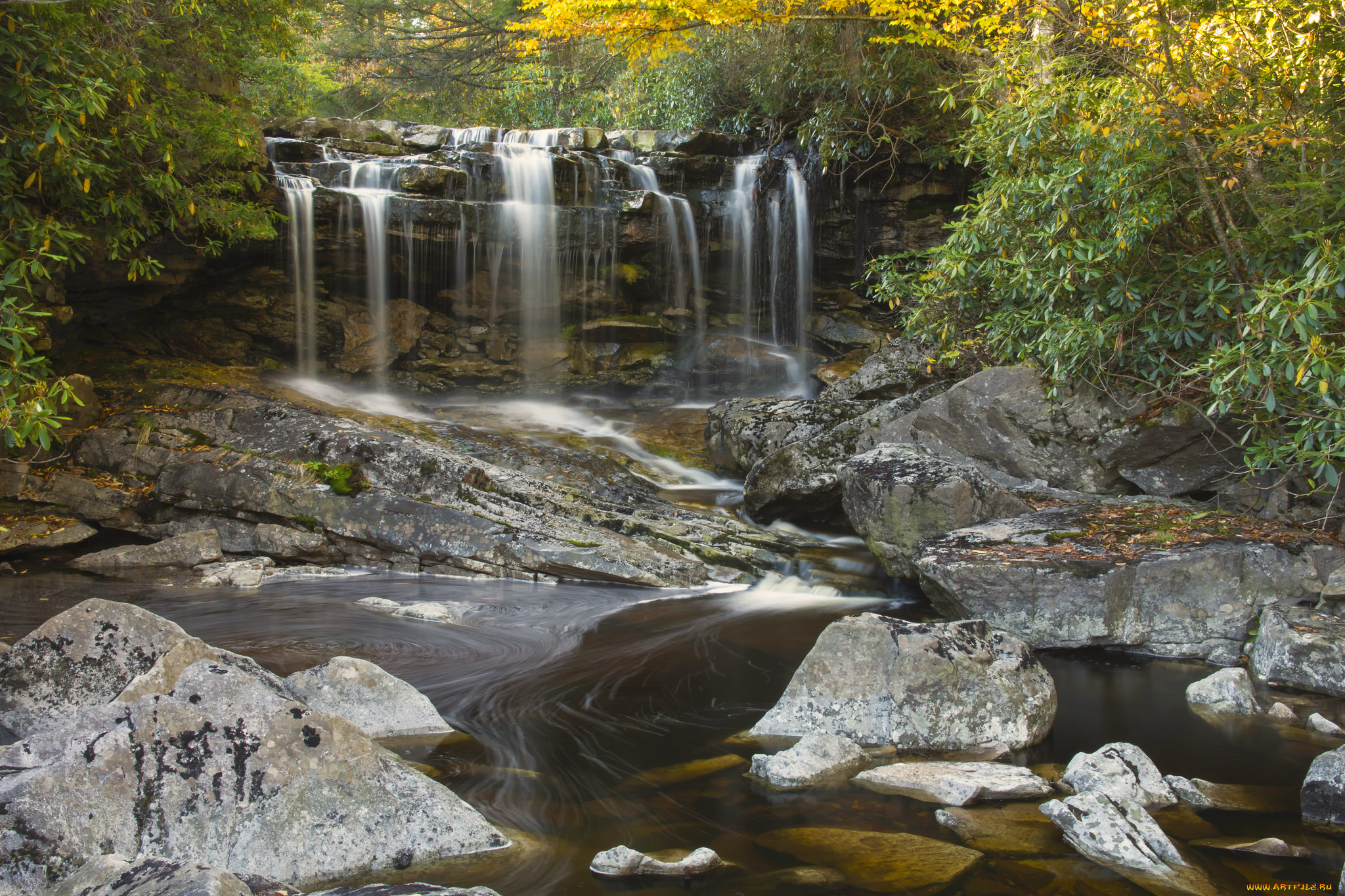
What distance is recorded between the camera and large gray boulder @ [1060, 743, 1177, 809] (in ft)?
11.7

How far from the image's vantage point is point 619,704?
516 centimetres

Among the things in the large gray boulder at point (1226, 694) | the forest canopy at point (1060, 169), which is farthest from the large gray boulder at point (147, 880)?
the large gray boulder at point (1226, 694)

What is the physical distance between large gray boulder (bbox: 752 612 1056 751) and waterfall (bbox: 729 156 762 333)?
510 inches

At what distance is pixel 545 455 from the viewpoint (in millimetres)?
10914

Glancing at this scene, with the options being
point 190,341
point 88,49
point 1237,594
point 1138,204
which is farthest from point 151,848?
point 190,341

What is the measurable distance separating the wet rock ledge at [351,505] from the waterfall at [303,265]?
4699 mm

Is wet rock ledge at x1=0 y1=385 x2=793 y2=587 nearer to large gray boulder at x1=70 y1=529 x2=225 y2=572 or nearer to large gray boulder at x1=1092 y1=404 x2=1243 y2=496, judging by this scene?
large gray boulder at x1=70 y1=529 x2=225 y2=572

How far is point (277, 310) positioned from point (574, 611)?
957 centimetres

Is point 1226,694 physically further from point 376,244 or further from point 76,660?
point 376,244

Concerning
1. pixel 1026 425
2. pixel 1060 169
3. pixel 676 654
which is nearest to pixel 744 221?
pixel 1060 169

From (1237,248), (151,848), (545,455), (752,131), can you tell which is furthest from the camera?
(752,131)

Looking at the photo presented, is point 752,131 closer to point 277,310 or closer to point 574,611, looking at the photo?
point 277,310

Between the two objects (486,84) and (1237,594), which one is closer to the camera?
(1237,594)

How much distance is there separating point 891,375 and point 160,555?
959cm
